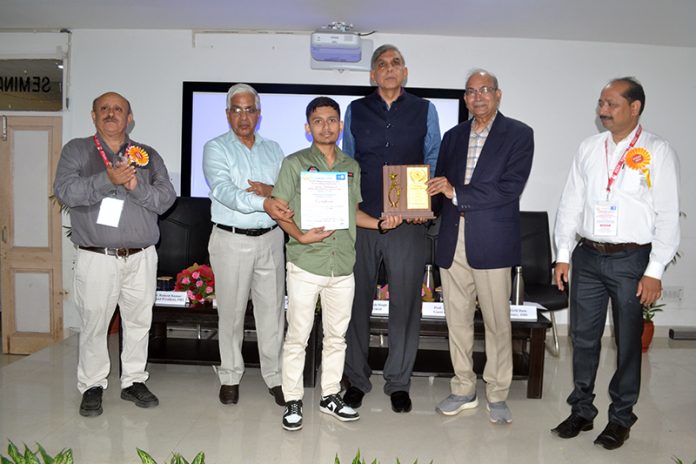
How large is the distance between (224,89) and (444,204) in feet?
9.67

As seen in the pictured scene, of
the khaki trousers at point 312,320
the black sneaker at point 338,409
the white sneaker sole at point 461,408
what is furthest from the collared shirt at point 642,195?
the black sneaker at point 338,409

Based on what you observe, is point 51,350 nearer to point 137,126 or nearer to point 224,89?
point 137,126

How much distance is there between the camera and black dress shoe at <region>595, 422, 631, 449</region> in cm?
292

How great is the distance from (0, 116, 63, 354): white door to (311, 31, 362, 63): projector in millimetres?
2494

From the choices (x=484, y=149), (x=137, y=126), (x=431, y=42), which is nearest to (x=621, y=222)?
(x=484, y=149)

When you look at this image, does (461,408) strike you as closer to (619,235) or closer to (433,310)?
(433,310)

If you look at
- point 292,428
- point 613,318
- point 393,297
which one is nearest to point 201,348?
point 292,428

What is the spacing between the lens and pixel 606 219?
2830 millimetres

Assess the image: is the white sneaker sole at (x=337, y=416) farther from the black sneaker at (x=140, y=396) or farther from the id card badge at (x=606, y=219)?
Answer: the id card badge at (x=606, y=219)

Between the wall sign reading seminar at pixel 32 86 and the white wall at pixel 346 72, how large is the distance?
13 centimetres

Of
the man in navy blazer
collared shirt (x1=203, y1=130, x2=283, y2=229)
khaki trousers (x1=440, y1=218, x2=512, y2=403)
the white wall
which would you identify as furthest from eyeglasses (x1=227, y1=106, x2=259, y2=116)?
the white wall

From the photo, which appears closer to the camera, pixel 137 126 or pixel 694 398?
pixel 694 398

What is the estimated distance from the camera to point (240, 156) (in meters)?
3.37

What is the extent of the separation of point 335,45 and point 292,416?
10.5 ft
